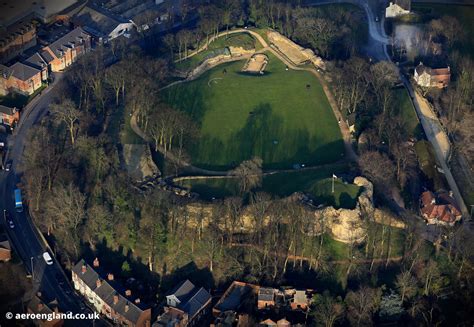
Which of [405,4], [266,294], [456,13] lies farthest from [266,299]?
[456,13]

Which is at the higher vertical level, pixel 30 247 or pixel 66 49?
pixel 66 49

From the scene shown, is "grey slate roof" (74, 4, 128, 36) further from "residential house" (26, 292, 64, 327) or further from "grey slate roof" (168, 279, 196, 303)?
"residential house" (26, 292, 64, 327)

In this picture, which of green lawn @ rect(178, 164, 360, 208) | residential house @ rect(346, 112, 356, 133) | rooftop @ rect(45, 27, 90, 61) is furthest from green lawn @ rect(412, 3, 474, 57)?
rooftop @ rect(45, 27, 90, 61)

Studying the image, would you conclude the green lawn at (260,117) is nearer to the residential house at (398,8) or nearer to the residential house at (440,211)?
the residential house at (440,211)

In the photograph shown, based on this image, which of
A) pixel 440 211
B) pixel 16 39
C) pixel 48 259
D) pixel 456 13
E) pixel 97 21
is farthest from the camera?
pixel 456 13

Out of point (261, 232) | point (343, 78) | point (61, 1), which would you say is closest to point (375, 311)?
point (261, 232)

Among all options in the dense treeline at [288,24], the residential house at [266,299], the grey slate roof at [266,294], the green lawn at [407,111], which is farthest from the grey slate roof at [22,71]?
the residential house at [266,299]

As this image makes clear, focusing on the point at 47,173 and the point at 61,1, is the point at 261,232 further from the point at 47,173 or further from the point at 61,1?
the point at 61,1

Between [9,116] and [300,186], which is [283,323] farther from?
[9,116]
